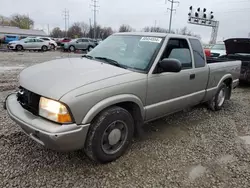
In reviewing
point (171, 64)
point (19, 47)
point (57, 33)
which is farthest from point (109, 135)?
point (57, 33)

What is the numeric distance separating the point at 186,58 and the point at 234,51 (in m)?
5.94

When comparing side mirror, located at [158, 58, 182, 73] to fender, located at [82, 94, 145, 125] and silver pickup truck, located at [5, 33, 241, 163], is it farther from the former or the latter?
fender, located at [82, 94, 145, 125]

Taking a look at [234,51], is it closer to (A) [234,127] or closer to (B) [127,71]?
(A) [234,127]

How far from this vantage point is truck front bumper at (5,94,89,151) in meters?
2.21

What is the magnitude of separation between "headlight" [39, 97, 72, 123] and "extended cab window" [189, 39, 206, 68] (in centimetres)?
269

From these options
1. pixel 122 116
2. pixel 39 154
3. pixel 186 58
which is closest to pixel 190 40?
pixel 186 58

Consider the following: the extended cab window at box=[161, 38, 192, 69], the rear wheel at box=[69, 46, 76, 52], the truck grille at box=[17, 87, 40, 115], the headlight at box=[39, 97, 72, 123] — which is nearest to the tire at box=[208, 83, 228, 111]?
the extended cab window at box=[161, 38, 192, 69]

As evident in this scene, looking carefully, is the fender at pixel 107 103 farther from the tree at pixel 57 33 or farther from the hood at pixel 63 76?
the tree at pixel 57 33

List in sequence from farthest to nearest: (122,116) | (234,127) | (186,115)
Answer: (186,115)
(234,127)
(122,116)

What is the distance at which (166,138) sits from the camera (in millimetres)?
3660

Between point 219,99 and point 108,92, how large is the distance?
366 centimetres

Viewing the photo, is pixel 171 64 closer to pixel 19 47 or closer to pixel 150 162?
pixel 150 162

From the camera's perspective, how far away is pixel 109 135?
274 centimetres

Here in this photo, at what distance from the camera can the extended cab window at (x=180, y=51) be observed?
3467 mm
